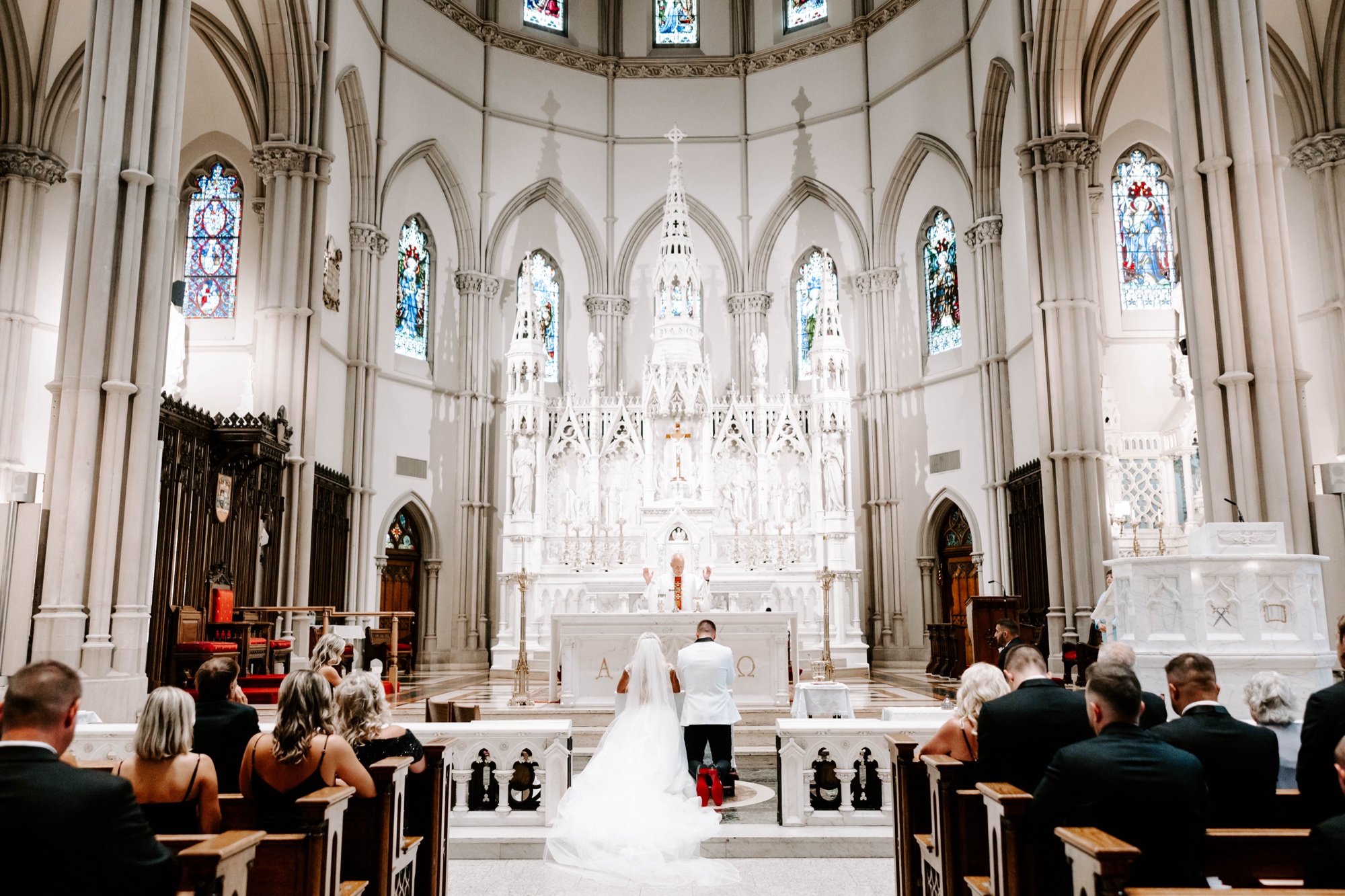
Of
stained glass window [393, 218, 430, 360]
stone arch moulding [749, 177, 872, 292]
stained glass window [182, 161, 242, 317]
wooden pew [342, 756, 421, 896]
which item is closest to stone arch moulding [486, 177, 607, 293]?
stained glass window [393, 218, 430, 360]

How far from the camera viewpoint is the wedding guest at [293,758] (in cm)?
380

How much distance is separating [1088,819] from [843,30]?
68.6ft

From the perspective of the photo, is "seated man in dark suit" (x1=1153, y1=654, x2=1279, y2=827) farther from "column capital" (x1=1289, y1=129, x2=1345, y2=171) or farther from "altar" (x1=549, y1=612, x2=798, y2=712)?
"column capital" (x1=1289, y1=129, x2=1345, y2=171)

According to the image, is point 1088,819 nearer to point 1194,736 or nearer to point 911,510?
point 1194,736

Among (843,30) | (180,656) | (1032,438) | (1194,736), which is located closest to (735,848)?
(1194,736)

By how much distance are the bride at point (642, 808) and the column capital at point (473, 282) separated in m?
14.7

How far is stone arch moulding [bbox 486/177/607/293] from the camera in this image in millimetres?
21500

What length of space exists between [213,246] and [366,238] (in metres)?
2.57

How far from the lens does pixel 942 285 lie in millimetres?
19875

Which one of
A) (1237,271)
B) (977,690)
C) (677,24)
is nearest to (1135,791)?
(977,690)

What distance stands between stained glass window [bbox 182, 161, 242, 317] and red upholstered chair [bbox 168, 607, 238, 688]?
23.0ft

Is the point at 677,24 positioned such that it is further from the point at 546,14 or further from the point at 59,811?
the point at 59,811

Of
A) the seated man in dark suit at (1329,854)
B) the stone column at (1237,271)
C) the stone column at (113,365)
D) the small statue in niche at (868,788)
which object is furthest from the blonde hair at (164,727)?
the stone column at (1237,271)

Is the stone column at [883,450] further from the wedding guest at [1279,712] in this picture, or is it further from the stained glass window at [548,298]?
the wedding guest at [1279,712]
